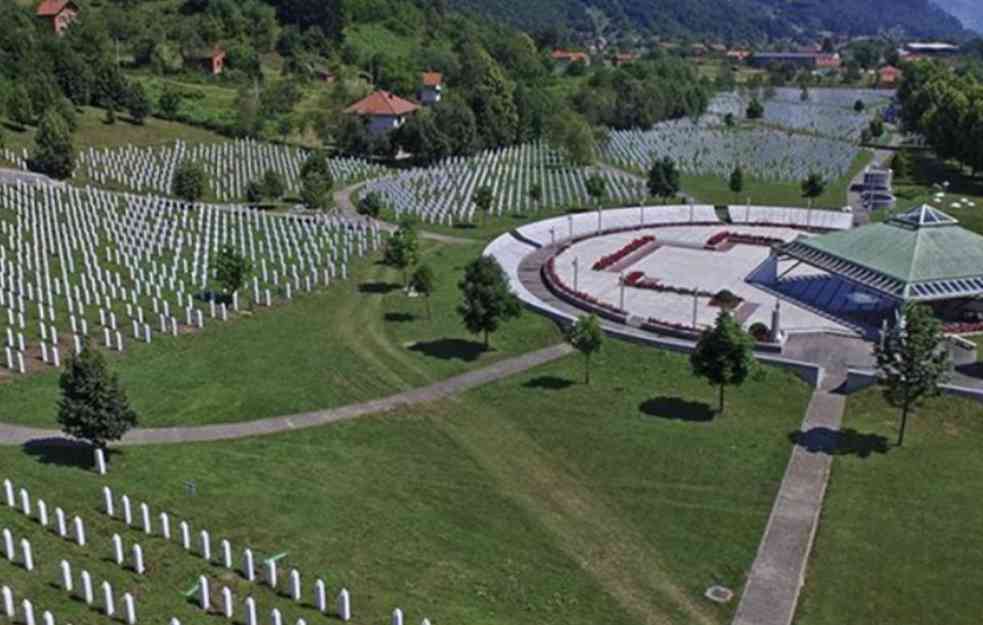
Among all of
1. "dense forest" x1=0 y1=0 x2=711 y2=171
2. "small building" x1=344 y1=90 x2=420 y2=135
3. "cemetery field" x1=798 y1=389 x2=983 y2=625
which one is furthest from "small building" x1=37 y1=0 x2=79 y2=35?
"cemetery field" x1=798 y1=389 x2=983 y2=625

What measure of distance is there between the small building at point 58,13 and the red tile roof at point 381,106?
51254 mm

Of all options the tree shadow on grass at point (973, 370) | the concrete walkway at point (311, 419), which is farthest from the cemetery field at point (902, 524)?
the concrete walkway at point (311, 419)

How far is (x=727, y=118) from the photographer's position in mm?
133250

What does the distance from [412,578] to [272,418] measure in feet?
38.5

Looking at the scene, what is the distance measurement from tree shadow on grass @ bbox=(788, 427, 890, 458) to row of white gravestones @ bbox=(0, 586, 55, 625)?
78.8 ft

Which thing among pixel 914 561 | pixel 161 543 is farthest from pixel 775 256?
pixel 161 543

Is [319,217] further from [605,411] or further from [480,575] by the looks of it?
[480,575]

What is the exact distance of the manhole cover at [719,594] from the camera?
23.9m

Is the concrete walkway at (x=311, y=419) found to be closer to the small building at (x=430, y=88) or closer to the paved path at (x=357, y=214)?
the paved path at (x=357, y=214)

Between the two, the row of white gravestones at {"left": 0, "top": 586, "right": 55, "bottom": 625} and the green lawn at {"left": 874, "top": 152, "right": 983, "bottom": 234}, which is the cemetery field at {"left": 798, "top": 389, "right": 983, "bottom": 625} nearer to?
the row of white gravestones at {"left": 0, "top": 586, "right": 55, "bottom": 625}

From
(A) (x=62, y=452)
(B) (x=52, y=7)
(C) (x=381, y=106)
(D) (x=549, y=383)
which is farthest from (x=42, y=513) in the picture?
(B) (x=52, y=7)

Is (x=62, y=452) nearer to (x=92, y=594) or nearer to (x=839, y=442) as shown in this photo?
(x=92, y=594)

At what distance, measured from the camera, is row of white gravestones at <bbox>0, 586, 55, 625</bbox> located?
2022 centimetres

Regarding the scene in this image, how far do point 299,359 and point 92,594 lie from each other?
18.7m
